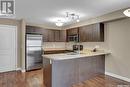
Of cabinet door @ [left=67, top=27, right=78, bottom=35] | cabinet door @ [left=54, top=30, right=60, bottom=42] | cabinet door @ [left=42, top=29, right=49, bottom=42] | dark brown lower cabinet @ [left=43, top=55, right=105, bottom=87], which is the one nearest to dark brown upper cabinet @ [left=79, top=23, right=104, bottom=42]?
cabinet door @ [left=67, top=27, right=78, bottom=35]

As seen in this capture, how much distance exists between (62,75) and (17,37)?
323 cm

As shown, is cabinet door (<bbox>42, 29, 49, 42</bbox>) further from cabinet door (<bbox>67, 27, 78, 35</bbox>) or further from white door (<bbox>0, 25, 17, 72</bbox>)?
white door (<bbox>0, 25, 17, 72</bbox>)

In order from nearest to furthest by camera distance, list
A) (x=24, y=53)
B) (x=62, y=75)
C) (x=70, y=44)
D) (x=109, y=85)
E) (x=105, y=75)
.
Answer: (x=62, y=75)
(x=109, y=85)
(x=105, y=75)
(x=24, y=53)
(x=70, y=44)

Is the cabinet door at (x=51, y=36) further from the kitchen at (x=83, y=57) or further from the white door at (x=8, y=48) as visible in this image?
the white door at (x=8, y=48)

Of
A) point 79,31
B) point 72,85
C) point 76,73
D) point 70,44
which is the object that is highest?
point 79,31

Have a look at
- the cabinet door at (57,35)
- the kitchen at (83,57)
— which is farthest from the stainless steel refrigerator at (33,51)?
the cabinet door at (57,35)

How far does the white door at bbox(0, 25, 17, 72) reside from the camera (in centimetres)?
487

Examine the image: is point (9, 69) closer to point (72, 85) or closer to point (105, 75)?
point (72, 85)

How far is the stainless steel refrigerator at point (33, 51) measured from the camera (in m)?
Answer: 5.10

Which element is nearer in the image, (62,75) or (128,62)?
(62,75)

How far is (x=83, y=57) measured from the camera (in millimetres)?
3686

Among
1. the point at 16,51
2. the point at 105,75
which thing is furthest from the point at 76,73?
the point at 16,51

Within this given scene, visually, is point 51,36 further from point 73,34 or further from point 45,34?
point 73,34

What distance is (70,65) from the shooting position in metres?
3.33
